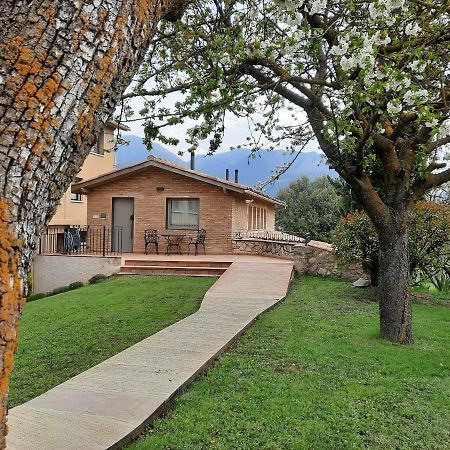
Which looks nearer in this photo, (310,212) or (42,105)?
(42,105)

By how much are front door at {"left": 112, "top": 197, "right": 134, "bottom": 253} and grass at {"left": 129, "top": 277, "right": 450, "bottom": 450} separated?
13.6 meters

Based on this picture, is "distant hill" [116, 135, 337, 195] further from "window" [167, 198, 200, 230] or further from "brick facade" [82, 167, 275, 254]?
"window" [167, 198, 200, 230]

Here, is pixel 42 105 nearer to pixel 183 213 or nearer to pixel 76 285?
pixel 76 285

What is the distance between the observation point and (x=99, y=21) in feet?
5.66

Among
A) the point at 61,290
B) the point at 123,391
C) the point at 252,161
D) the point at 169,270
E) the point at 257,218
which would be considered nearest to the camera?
the point at 123,391

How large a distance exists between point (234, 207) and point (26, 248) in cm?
1837

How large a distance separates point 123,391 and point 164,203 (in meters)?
15.8

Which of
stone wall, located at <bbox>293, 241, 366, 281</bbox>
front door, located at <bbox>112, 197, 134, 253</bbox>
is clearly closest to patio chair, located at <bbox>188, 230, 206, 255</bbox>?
front door, located at <bbox>112, 197, 134, 253</bbox>

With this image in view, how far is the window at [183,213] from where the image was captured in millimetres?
20078

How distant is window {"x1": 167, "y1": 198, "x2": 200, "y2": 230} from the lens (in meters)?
20.1

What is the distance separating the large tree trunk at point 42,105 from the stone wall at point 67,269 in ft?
47.3

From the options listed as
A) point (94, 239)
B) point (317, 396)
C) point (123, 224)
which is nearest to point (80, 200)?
point (94, 239)

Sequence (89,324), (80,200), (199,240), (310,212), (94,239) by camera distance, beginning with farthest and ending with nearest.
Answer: (310,212) → (80,200) → (94,239) → (199,240) → (89,324)

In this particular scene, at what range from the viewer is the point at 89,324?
841 cm
